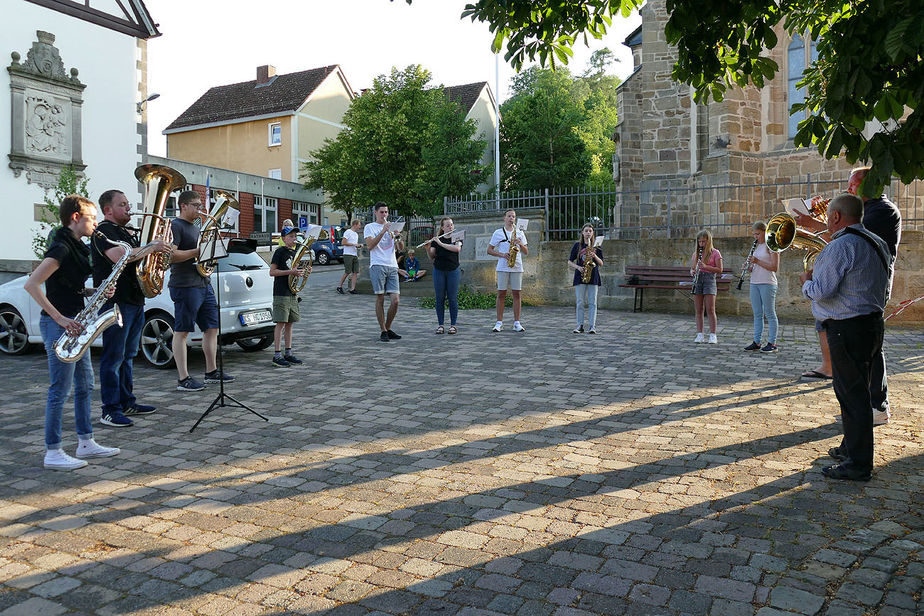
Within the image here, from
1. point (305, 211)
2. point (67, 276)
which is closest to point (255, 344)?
point (67, 276)

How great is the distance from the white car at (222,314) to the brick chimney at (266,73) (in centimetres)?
4550

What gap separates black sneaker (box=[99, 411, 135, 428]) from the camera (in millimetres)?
6129

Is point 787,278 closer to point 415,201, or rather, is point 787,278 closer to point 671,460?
point 671,460

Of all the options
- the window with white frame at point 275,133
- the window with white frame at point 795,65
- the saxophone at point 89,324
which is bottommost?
the saxophone at point 89,324

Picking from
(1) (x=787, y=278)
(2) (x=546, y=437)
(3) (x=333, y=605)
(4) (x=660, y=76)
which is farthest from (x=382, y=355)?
(4) (x=660, y=76)

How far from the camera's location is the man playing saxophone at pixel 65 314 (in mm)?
4910

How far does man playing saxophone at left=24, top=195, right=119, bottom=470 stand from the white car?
10.1 ft

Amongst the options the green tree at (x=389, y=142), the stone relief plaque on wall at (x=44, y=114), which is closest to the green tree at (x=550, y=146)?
the green tree at (x=389, y=142)

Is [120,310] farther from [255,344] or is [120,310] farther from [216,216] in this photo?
[255,344]

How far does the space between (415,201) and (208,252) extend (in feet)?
97.3

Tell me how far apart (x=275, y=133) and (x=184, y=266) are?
142ft

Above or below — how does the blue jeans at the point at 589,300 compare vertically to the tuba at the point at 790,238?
below

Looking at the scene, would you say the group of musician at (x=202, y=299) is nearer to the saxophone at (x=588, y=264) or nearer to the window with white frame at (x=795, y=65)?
the saxophone at (x=588, y=264)

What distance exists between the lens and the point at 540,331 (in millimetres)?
12336
